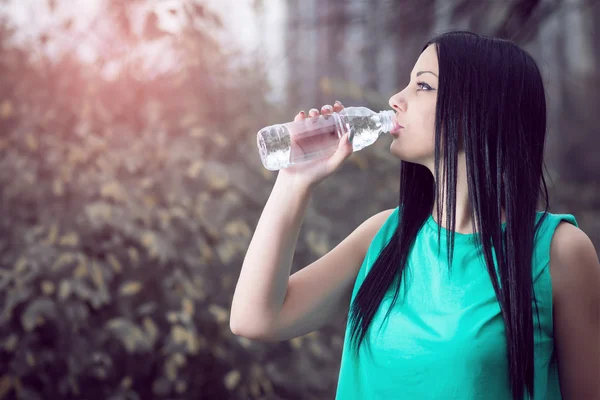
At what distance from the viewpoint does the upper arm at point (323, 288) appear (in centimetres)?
128

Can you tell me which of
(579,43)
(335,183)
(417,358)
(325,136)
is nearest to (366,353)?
(417,358)

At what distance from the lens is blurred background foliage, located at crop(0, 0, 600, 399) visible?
2605 millimetres

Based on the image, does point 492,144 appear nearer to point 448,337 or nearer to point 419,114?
point 419,114

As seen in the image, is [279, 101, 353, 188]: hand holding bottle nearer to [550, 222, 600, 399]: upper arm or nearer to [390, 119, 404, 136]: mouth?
[390, 119, 404, 136]: mouth

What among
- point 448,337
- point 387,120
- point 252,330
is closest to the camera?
point 448,337

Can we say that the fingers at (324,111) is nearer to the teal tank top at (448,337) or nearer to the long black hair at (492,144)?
the long black hair at (492,144)

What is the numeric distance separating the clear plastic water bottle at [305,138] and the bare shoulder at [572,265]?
383 millimetres

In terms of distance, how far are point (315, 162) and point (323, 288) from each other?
25 cm

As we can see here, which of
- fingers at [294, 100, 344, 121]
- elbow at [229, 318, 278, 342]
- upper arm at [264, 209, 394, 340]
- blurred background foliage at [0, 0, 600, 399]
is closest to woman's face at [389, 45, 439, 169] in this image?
fingers at [294, 100, 344, 121]

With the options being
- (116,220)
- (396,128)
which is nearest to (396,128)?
(396,128)

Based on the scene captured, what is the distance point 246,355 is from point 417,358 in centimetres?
175

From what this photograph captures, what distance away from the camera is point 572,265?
116 cm

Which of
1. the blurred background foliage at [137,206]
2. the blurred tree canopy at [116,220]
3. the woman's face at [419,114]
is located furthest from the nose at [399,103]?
the blurred tree canopy at [116,220]

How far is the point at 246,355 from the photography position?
282 cm
